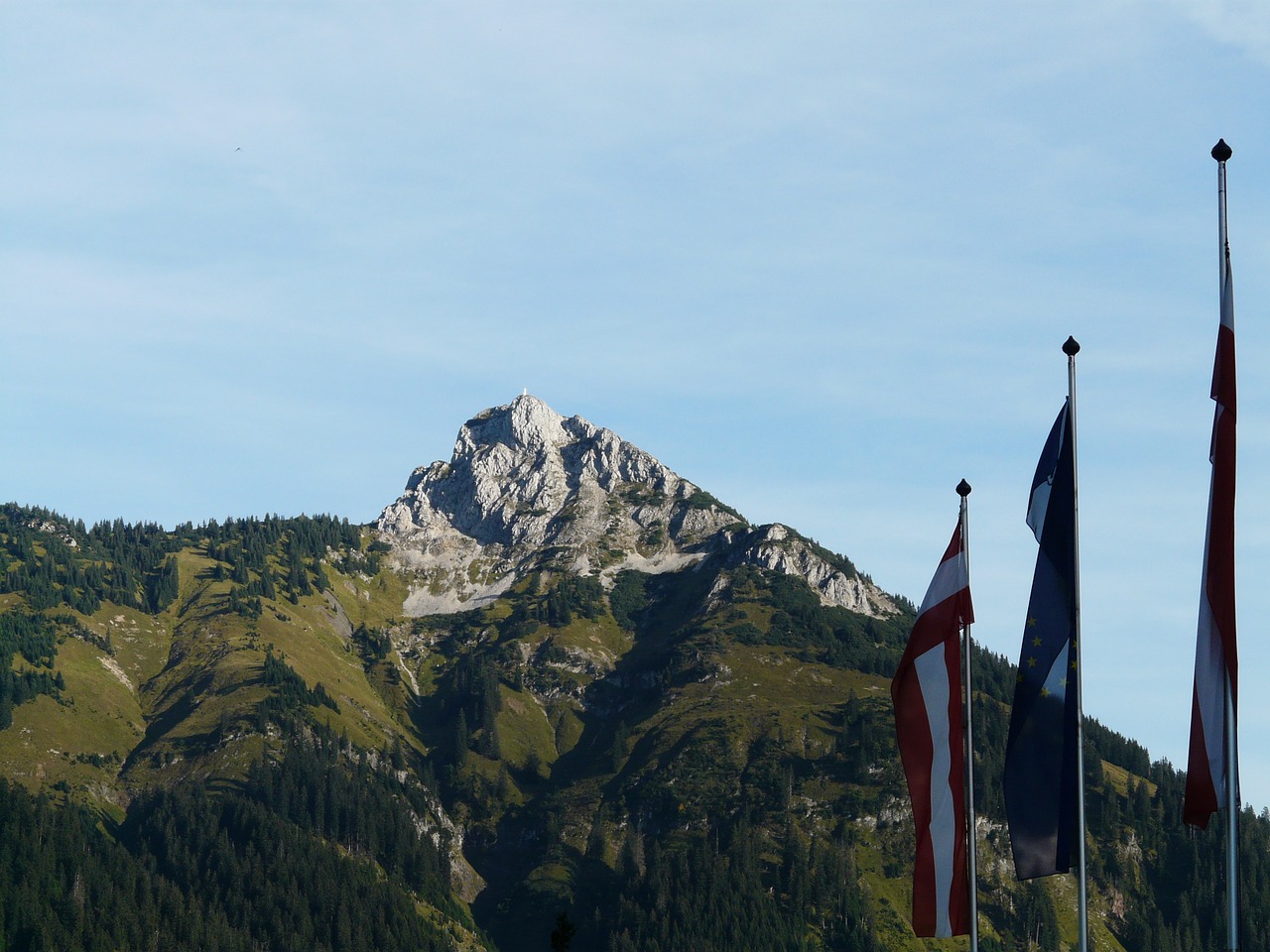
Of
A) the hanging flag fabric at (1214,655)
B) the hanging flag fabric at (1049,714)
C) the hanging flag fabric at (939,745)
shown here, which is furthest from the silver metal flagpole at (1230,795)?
the hanging flag fabric at (939,745)

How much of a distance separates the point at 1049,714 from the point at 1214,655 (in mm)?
7044

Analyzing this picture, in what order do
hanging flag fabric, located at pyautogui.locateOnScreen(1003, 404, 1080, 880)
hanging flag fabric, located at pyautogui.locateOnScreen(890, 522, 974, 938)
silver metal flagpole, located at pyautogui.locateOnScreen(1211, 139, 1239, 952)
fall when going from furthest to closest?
1. hanging flag fabric, located at pyautogui.locateOnScreen(890, 522, 974, 938)
2. hanging flag fabric, located at pyautogui.locateOnScreen(1003, 404, 1080, 880)
3. silver metal flagpole, located at pyautogui.locateOnScreen(1211, 139, 1239, 952)

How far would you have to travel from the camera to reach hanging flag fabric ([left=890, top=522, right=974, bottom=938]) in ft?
194

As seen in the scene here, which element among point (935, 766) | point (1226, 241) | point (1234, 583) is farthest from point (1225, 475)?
point (935, 766)

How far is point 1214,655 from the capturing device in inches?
1848

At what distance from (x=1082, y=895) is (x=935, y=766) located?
33.4ft

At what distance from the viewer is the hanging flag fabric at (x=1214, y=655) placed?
46.4 meters

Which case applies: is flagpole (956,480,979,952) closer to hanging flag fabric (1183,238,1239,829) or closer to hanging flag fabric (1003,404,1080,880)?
hanging flag fabric (1003,404,1080,880)

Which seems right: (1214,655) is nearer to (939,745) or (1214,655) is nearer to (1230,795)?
(1230,795)

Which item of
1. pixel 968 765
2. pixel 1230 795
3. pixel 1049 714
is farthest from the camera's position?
pixel 968 765

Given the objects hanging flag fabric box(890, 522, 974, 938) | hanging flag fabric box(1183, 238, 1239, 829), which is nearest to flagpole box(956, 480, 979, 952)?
hanging flag fabric box(890, 522, 974, 938)

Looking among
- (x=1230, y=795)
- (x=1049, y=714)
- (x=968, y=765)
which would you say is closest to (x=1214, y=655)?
(x=1230, y=795)

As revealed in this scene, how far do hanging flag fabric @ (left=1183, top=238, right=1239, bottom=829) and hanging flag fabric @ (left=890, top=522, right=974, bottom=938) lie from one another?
42.5 ft

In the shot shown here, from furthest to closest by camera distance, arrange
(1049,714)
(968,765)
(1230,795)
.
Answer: (968,765) → (1049,714) → (1230,795)
